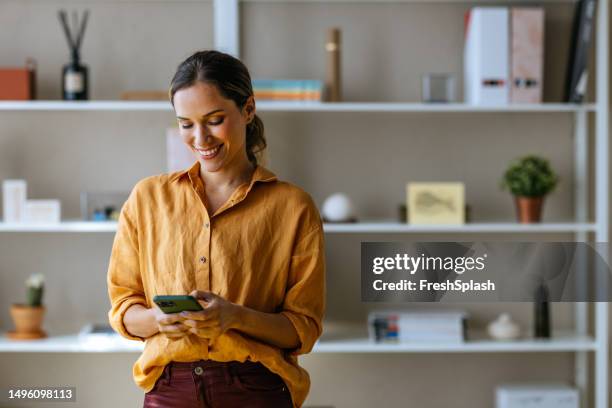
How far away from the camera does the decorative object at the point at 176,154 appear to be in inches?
91.7

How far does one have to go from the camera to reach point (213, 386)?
38.8 inches

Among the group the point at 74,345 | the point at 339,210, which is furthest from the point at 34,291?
the point at 339,210

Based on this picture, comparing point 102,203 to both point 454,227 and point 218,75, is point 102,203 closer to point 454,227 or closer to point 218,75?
point 454,227

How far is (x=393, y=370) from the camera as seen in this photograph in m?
2.55

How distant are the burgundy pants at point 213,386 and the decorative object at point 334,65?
1482mm

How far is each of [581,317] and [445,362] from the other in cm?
44

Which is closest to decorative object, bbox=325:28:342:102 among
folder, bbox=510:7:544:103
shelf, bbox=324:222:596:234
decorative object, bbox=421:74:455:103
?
decorative object, bbox=421:74:455:103

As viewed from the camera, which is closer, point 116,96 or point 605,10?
point 605,10

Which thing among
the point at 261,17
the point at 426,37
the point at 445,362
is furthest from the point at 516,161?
the point at 261,17

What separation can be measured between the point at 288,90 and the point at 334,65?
0.17 metres

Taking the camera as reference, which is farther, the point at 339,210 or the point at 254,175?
the point at 339,210

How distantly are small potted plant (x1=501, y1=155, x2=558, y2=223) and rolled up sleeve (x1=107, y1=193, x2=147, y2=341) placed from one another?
1.59m

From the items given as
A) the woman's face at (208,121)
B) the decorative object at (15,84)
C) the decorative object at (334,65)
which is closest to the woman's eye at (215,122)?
the woman's face at (208,121)

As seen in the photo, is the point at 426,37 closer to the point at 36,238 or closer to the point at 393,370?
the point at 393,370
